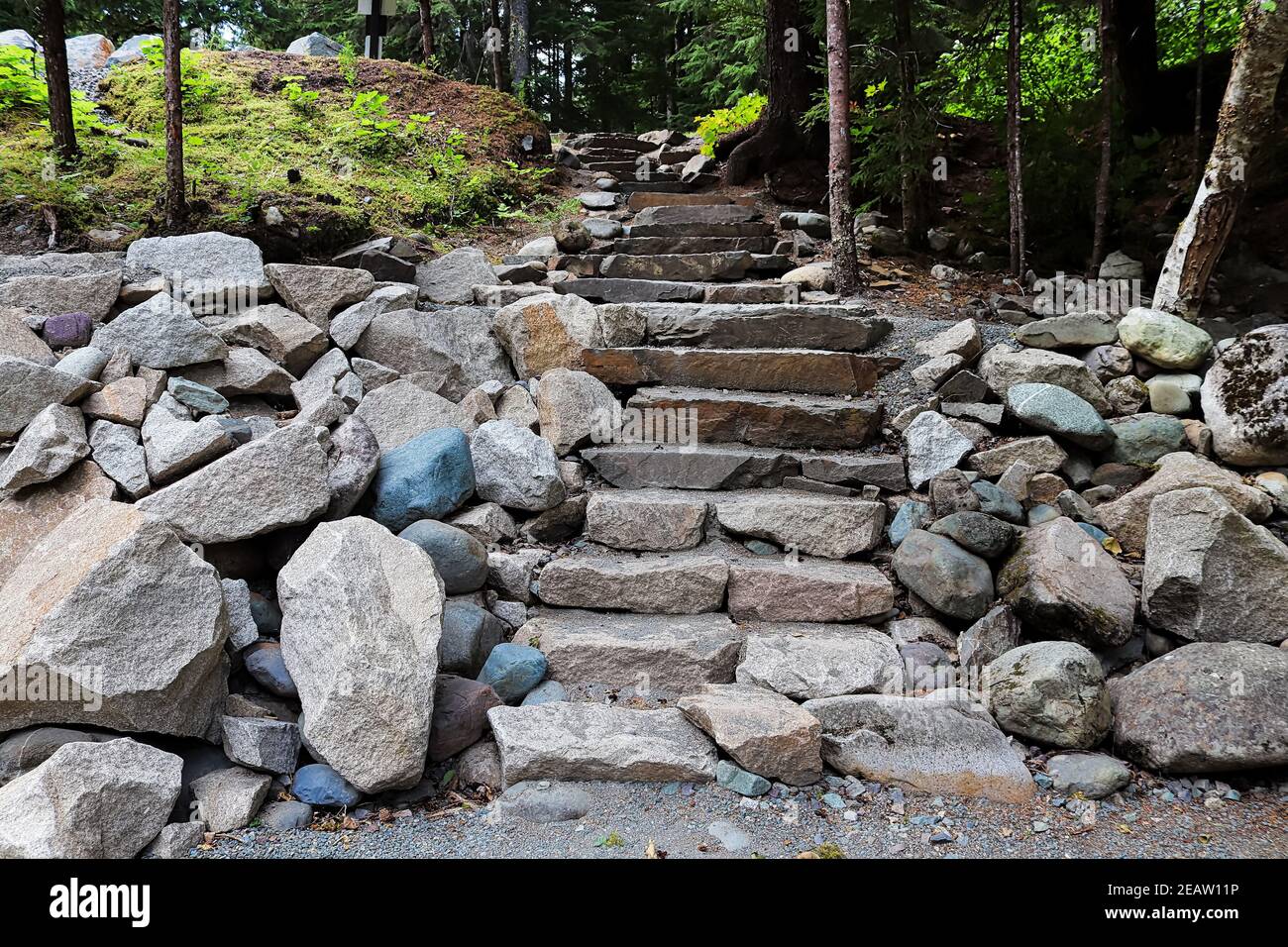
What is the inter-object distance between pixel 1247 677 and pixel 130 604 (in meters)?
4.85

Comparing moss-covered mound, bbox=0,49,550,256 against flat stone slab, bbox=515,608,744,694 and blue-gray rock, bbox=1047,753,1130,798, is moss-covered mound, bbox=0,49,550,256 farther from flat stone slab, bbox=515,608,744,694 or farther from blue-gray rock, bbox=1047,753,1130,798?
blue-gray rock, bbox=1047,753,1130,798

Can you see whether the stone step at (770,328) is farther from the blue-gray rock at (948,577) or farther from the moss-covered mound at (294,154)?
the moss-covered mound at (294,154)

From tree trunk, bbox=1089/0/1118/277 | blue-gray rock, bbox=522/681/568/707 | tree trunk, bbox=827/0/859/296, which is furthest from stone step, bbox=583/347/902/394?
tree trunk, bbox=1089/0/1118/277

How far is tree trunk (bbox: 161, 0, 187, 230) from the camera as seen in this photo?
6320 mm

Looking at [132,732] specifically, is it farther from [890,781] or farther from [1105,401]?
[1105,401]

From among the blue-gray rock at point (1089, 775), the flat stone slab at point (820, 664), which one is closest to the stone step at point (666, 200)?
the flat stone slab at point (820, 664)

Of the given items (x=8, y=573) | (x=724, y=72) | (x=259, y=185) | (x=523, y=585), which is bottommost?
(x=523, y=585)

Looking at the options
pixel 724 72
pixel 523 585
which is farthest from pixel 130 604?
pixel 724 72

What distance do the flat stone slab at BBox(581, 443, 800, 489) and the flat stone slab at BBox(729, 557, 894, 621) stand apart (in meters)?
0.81

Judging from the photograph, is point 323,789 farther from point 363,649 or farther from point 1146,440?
point 1146,440

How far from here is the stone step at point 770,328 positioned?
6.50m

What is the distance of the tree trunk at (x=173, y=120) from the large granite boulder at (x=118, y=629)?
386cm

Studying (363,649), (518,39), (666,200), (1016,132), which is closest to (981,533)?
(363,649)

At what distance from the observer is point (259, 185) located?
7.23 meters
